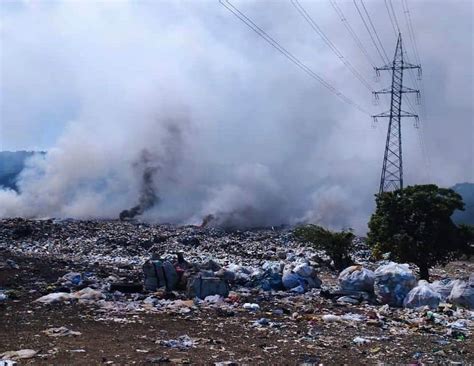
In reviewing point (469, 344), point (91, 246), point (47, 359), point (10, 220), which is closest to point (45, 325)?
point (47, 359)

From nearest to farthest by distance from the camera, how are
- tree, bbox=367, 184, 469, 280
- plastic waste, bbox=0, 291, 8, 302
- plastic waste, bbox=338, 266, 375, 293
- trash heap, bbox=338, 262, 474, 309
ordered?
1. plastic waste, bbox=0, 291, 8, 302
2. trash heap, bbox=338, 262, 474, 309
3. plastic waste, bbox=338, 266, 375, 293
4. tree, bbox=367, 184, 469, 280

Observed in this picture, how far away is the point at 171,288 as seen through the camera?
392 inches

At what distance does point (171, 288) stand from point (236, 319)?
2.56 metres

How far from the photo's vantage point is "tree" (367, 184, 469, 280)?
515 inches

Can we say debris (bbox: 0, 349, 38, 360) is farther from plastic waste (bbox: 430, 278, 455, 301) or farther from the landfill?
plastic waste (bbox: 430, 278, 455, 301)

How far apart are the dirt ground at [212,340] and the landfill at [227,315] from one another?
0.02m

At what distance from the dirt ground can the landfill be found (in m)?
0.02

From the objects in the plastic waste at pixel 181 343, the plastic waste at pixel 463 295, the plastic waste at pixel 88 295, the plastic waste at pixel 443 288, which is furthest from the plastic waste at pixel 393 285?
the plastic waste at pixel 88 295

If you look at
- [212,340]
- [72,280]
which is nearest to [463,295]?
[212,340]

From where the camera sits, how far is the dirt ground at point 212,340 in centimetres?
556

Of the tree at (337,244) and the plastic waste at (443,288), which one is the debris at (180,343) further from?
the tree at (337,244)

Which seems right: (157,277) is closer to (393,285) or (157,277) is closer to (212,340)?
(212,340)

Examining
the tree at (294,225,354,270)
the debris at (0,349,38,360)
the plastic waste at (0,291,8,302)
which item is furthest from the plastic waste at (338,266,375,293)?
the debris at (0,349,38,360)

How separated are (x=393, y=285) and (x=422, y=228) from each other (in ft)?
13.5
